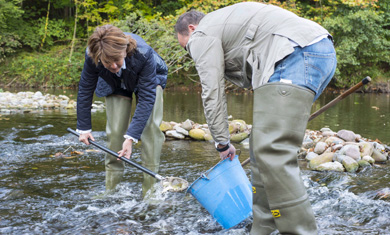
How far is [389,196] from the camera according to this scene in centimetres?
354

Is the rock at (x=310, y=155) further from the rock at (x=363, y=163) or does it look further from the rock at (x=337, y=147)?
the rock at (x=363, y=163)

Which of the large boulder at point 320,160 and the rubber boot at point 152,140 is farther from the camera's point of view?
the large boulder at point 320,160

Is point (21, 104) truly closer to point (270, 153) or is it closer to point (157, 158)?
point (157, 158)

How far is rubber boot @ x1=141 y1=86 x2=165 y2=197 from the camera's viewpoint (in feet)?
11.1

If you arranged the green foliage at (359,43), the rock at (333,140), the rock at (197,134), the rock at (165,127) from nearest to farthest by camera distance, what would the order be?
the rock at (333,140) < the rock at (197,134) < the rock at (165,127) < the green foliage at (359,43)

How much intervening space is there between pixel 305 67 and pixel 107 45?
1.31m

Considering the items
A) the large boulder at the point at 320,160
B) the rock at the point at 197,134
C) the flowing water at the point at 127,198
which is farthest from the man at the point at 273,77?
the rock at the point at 197,134

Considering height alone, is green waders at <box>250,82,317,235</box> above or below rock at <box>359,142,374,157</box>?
above

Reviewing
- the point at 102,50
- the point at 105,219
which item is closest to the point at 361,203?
the point at 105,219

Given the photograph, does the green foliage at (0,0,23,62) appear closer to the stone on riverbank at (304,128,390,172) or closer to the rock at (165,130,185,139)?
the rock at (165,130,185,139)

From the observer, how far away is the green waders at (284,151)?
79.0 inches

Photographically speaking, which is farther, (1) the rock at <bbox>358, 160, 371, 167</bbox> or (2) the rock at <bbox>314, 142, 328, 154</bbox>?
(2) the rock at <bbox>314, 142, 328, 154</bbox>

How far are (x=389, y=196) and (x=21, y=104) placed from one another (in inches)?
425

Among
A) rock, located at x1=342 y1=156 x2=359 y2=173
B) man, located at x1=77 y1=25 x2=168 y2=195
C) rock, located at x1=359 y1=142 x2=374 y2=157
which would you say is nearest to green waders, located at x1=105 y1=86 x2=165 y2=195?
man, located at x1=77 y1=25 x2=168 y2=195
